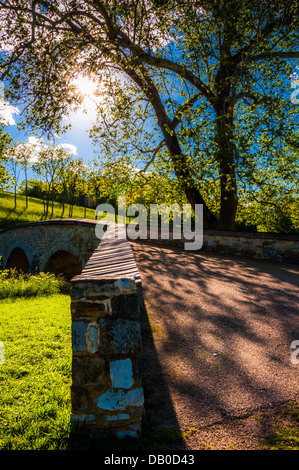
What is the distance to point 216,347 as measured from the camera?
2910 mm

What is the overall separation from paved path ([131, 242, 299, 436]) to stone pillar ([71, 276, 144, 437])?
0.39m

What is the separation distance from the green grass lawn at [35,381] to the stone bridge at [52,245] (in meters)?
5.27

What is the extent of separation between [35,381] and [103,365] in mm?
1615

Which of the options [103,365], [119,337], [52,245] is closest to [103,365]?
[103,365]

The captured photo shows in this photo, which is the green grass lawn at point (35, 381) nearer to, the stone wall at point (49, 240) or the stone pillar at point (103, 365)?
the stone pillar at point (103, 365)

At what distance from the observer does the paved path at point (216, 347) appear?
2145 millimetres

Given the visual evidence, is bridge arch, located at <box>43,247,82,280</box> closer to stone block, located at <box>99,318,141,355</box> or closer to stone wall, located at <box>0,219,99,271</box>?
stone wall, located at <box>0,219,99,271</box>

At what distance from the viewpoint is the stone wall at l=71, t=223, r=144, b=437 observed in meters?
1.78

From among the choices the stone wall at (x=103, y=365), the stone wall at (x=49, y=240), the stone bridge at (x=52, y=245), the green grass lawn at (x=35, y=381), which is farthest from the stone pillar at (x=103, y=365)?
the stone wall at (x=49, y=240)

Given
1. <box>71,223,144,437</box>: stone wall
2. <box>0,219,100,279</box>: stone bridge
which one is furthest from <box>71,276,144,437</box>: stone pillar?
<box>0,219,100,279</box>: stone bridge

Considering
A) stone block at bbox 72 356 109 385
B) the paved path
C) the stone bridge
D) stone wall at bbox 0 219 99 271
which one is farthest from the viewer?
the stone bridge

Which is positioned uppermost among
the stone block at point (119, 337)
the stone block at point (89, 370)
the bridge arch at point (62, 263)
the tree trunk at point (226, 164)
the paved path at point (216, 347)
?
the tree trunk at point (226, 164)

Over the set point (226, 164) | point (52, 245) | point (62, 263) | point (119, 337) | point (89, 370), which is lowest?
point (62, 263)

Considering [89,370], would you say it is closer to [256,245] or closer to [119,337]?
[119,337]
